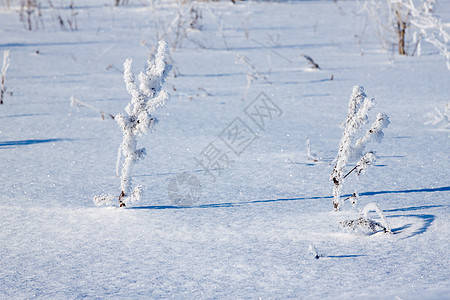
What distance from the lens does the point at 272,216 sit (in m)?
1.80

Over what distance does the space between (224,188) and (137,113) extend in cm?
50

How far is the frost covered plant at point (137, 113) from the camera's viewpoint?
1811 mm

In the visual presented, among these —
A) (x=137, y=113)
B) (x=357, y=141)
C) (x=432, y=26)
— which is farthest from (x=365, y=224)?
(x=432, y=26)

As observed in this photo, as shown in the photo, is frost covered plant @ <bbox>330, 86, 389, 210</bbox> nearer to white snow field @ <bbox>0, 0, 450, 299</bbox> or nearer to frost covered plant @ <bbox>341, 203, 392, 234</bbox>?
white snow field @ <bbox>0, 0, 450, 299</bbox>

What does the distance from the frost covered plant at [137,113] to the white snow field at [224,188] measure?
0.31 ft

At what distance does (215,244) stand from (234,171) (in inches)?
29.9

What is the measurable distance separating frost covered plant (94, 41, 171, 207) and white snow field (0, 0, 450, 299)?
95mm

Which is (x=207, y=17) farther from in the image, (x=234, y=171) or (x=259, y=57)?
(x=234, y=171)

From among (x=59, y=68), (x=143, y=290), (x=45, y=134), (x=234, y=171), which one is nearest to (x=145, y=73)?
(x=234, y=171)

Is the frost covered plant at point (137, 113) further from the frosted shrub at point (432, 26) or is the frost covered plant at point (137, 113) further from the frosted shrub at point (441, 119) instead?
the frosted shrub at point (432, 26)

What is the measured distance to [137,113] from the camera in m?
1.88

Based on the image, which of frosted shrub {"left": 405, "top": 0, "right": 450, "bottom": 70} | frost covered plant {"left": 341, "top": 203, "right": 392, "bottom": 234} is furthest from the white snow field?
frosted shrub {"left": 405, "top": 0, "right": 450, "bottom": 70}

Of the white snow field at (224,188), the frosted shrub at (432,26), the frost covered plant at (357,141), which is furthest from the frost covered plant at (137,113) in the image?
the frosted shrub at (432,26)

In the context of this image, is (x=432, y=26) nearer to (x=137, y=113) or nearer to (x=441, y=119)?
(x=441, y=119)
